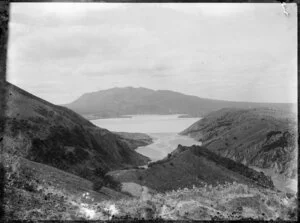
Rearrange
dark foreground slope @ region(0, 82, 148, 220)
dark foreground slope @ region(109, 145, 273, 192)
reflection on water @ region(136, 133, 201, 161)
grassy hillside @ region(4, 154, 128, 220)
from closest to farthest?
grassy hillside @ region(4, 154, 128, 220), dark foreground slope @ region(0, 82, 148, 220), dark foreground slope @ region(109, 145, 273, 192), reflection on water @ region(136, 133, 201, 161)

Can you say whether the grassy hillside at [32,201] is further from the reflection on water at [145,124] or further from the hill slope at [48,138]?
the reflection on water at [145,124]

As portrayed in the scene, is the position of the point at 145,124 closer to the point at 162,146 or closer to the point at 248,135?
the point at 162,146

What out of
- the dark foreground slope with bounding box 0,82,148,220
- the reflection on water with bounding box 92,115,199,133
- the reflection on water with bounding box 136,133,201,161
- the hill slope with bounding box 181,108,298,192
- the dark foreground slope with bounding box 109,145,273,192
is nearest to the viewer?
the dark foreground slope with bounding box 0,82,148,220

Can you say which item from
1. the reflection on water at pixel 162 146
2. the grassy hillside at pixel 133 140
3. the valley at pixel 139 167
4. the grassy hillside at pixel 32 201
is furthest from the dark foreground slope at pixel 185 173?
the grassy hillside at pixel 133 140

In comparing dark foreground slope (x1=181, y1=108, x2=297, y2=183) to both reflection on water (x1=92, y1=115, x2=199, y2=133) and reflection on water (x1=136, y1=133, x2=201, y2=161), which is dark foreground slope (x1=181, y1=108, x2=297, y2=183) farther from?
reflection on water (x1=92, y1=115, x2=199, y2=133)

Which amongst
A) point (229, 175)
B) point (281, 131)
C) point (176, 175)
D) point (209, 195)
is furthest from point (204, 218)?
point (281, 131)

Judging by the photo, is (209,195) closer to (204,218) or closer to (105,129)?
(204,218)

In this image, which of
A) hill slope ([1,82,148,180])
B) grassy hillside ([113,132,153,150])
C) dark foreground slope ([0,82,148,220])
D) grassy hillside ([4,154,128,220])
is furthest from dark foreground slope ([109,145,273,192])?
grassy hillside ([113,132,153,150])
